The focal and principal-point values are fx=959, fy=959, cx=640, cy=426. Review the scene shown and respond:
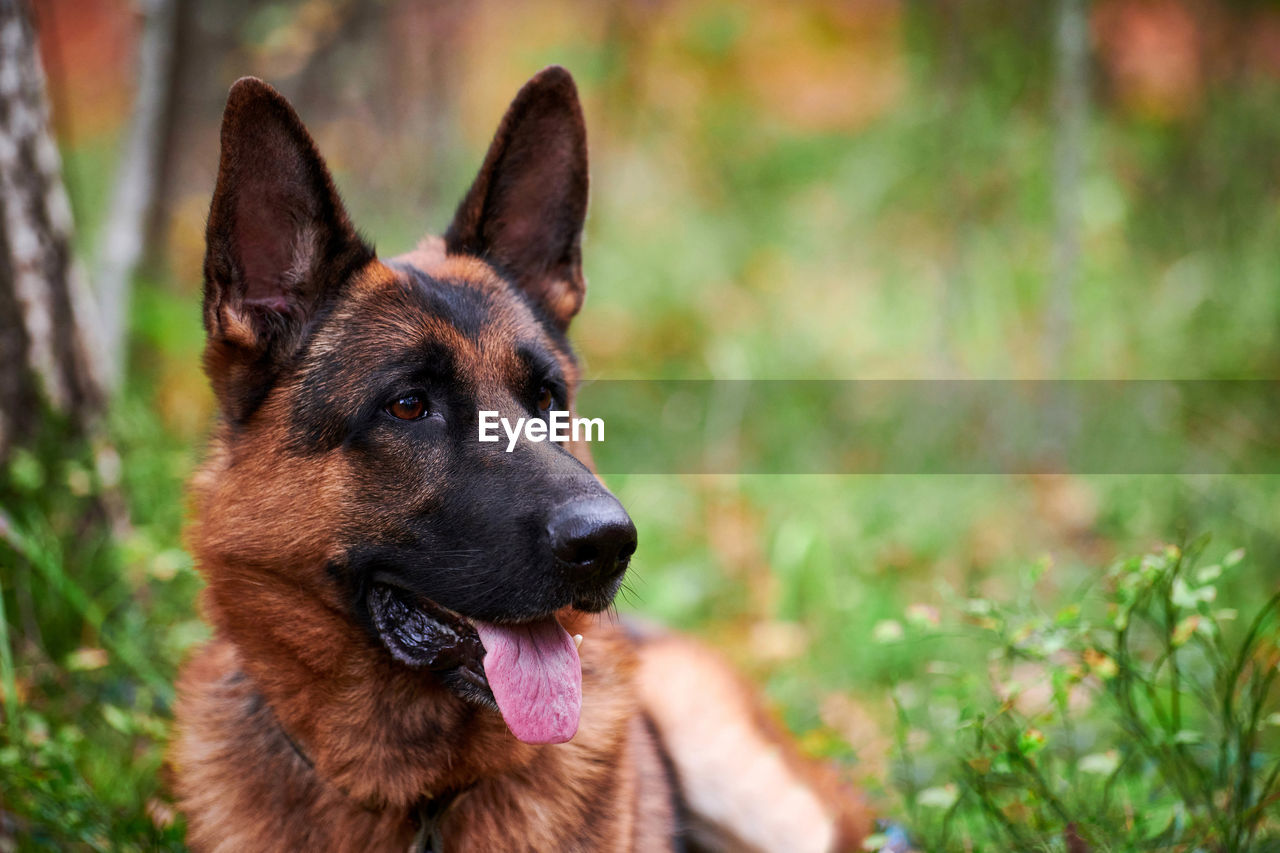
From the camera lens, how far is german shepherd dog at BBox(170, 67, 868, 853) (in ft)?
7.16

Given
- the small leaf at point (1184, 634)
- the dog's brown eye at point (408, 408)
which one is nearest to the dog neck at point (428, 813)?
the dog's brown eye at point (408, 408)

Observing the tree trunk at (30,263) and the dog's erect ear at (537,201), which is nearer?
the dog's erect ear at (537,201)

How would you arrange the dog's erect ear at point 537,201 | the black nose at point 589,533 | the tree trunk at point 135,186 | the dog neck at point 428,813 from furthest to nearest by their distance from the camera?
the tree trunk at point 135,186 < the dog's erect ear at point 537,201 < the dog neck at point 428,813 < the black nose at point 589,533

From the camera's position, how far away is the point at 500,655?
7.19 ft

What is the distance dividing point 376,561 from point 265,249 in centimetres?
86

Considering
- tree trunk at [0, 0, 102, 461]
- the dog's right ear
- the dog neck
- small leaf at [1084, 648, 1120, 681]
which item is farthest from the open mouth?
tree trunk at [0, 0, 102, 461]

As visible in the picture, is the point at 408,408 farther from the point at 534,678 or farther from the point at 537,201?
the point at 537,201

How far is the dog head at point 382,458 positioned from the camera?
2.15 meters

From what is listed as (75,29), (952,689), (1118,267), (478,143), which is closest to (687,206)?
(478,143)

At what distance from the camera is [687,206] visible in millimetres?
8203

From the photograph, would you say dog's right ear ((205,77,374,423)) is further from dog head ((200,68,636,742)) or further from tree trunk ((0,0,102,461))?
tree trunk ((0,0,102,461))

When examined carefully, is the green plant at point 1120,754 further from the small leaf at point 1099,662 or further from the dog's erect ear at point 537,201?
the dog's erect ear at point 537,201

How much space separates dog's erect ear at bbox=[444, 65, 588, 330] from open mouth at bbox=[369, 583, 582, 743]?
1.06 metres

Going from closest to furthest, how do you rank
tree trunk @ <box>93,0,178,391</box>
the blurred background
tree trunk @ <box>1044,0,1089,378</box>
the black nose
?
the black nose, the blurred background, tree trunk @ <box>93,0,178,391</box>, tree trunk @ <box>1044,0,1089,378</box>
